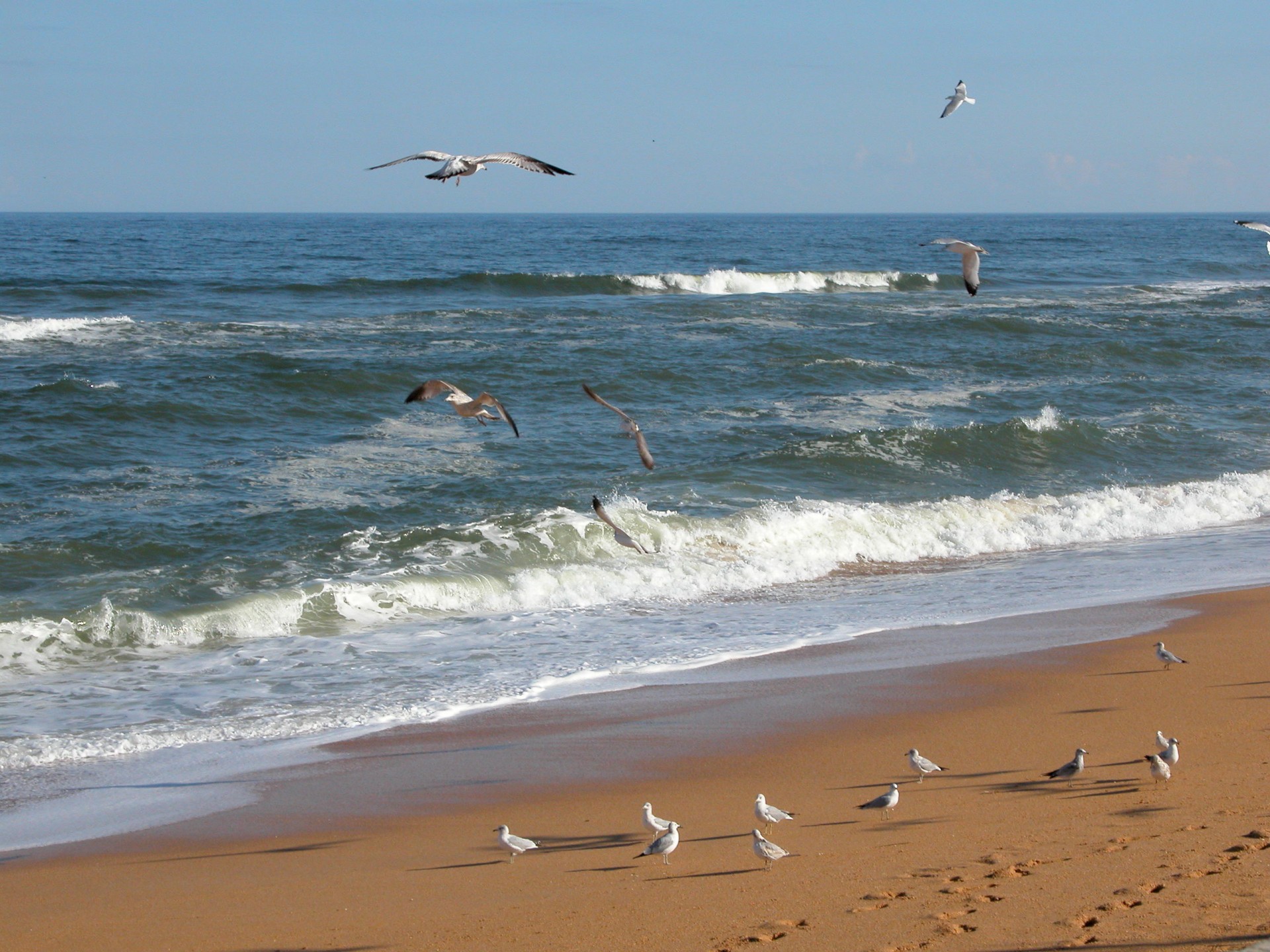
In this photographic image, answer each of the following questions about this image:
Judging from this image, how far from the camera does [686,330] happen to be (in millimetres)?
25781

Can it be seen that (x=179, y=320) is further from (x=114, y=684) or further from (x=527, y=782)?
(x=527, y=782)

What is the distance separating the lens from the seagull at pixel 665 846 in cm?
521

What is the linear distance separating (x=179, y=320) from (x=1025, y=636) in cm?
2092

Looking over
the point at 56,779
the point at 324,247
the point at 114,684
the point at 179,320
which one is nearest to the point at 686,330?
the point at 179,320

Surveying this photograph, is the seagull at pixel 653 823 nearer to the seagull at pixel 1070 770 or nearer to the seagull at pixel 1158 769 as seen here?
the seagull at pixel 1070 770

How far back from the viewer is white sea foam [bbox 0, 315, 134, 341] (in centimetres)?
2253

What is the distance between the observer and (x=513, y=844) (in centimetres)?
538

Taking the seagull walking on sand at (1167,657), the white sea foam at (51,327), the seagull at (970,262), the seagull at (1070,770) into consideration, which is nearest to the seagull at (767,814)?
the seagull at (1070,770)

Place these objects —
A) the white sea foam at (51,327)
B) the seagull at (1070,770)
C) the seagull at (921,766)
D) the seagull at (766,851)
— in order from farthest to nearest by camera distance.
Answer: the white sea foam at (51,327)
the seagull at (921,766)
the seagull at (1070,770)
the seagull at (766,851)

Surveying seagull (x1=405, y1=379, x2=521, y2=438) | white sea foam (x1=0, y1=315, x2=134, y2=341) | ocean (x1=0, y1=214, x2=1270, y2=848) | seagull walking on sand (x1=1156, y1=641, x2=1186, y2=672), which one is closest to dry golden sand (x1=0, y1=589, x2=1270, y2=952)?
seagull walking on sand (x1=1156, y1=641, x2=1186, y2=672)

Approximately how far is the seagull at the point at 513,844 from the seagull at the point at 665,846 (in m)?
0.52

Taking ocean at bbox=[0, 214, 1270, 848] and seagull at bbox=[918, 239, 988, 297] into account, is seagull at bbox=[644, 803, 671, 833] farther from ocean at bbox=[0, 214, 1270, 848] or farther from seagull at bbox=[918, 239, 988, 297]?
seagull at bbox=[918, 239, 988, 297]

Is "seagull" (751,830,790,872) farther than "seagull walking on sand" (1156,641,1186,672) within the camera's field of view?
No

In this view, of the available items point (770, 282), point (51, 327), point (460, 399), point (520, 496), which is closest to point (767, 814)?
point (460, 399)
